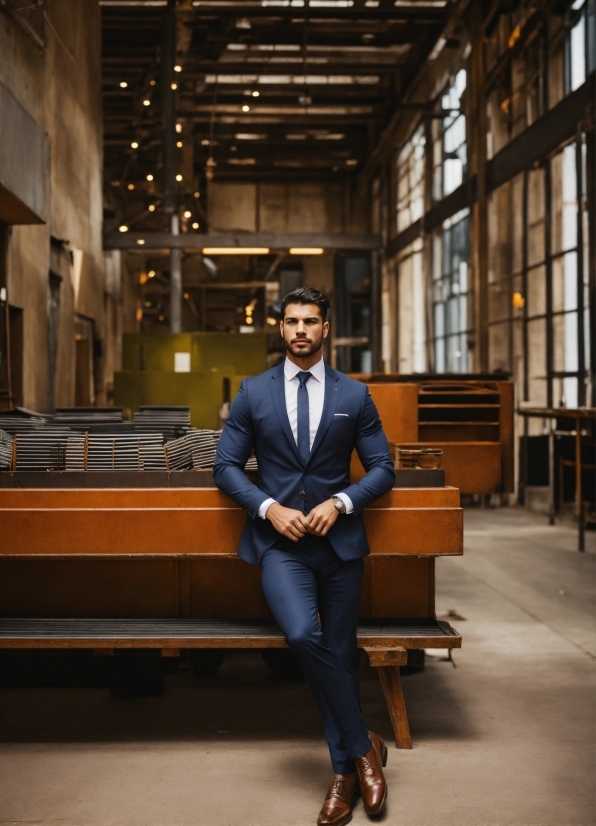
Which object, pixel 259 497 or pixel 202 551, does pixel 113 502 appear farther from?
pixel 259 497

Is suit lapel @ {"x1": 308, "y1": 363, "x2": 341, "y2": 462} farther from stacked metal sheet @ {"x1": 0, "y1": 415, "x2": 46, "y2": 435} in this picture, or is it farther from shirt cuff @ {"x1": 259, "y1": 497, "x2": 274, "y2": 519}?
stacked metal sheet @ {"x1": 0, "y1": 415, "x2": 46, "y2": 435}

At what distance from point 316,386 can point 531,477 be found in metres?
9.37

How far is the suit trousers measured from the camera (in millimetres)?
3254

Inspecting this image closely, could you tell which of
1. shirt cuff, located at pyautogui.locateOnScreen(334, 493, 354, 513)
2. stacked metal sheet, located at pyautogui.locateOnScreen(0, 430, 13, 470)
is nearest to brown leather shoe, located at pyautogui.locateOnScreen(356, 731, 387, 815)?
shirt cuff, located at pyautogui.locateOnScreen(334, 493, 354, 513)

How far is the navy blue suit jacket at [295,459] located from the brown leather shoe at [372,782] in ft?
2.29

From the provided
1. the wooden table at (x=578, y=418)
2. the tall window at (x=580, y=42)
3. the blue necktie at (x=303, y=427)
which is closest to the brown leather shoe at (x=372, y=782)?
the blue necktie at (x=303, y=427)

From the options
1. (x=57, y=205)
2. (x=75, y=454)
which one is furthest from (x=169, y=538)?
(x=57, y=205)

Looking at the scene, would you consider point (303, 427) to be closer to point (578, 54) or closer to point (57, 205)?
point (57, 205)

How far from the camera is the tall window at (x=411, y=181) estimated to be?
2038 centimetres

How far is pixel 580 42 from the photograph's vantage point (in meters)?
11.9

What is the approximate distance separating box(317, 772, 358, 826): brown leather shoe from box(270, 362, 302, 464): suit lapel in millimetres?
1127

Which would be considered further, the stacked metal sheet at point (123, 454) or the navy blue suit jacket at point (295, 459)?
the stacked metal sheet at point (123, 454)

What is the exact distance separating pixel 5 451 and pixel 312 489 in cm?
153

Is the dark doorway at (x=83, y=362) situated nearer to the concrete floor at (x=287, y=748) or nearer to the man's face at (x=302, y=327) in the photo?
the concrete floor at (x=287, y=748)
